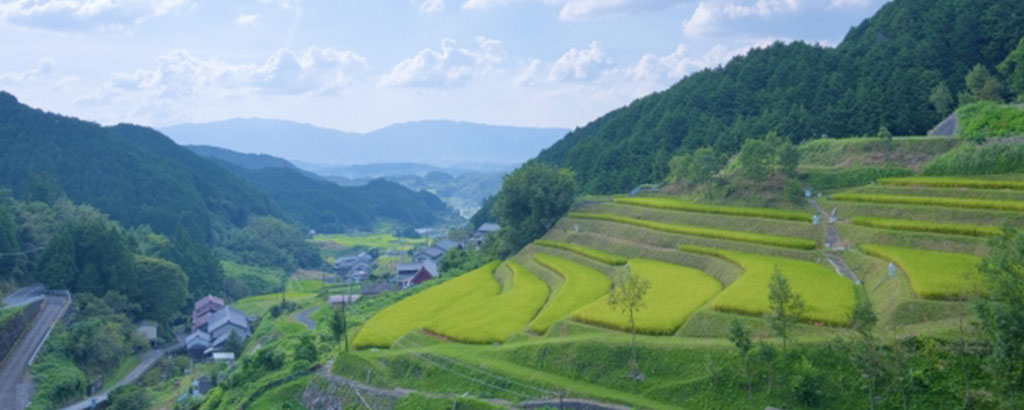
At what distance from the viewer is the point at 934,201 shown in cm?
3212

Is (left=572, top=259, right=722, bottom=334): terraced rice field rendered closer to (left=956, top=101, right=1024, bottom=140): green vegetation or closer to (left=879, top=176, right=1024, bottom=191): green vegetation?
(left=879, top=176, right=1024, bottom=191): green vegetation

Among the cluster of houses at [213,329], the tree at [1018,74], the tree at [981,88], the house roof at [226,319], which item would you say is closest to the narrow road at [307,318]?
the cluster of houses at [213,329]

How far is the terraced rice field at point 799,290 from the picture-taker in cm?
2417

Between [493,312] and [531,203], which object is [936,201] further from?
[531,203]

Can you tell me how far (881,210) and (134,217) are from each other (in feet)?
293

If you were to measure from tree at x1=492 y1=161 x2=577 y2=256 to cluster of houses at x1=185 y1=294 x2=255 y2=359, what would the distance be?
21630 millimetres

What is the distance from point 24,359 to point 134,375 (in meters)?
6.91

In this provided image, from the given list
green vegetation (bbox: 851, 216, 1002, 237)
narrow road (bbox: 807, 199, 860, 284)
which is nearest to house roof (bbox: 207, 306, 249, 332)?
narrow road (bbox: 807, 199, 860, 284)

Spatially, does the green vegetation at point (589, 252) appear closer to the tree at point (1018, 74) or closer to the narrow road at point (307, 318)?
the narrow road at point (307, 318)

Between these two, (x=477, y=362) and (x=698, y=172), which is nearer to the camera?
(x=477, y=362)

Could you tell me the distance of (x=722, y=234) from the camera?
36688mm

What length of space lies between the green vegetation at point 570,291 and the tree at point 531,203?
11110 mm

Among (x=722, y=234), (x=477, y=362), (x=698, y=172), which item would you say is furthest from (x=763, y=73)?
(x=477, y=362)

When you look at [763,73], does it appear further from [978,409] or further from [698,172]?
[978,409]
